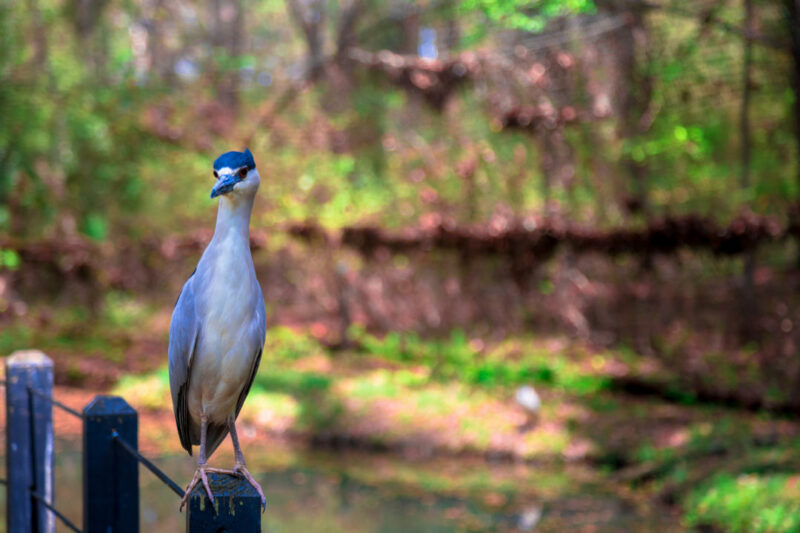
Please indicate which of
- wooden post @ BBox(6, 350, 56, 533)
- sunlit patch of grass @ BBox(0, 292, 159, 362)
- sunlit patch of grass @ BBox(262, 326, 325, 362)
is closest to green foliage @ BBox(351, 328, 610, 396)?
sunlit patch of grass @ BBox(262, 326, 325, 362)

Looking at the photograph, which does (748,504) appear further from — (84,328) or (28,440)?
(84,328)

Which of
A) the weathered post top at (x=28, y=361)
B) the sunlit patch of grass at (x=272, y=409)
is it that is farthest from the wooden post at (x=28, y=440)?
the sunlit patch of grass at (x=272, y=409)

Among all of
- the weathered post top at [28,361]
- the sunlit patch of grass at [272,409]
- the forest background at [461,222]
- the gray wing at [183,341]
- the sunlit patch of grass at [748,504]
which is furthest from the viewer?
the sunlit patch of grass at [272,409]

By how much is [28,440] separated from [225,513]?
164 cm

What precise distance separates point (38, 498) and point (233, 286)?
1.38 meters

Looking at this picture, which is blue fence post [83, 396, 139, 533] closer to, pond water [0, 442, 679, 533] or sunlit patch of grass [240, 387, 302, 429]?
pond water [0, 442, 679, 533]

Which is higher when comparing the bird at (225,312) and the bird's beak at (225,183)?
the bird's beak at (225,183)

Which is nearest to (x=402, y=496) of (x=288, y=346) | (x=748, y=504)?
(x=748, y=504)

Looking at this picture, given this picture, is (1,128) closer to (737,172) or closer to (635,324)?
(635,324)

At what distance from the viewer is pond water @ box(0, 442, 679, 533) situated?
247 inches

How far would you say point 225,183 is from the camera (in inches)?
85.3

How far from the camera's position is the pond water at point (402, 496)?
627cm

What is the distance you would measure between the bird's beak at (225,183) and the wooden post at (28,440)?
1.33 meters

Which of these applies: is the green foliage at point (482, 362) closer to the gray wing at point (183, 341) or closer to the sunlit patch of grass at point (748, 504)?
the sunlit patch of grass at point (748, 504)
